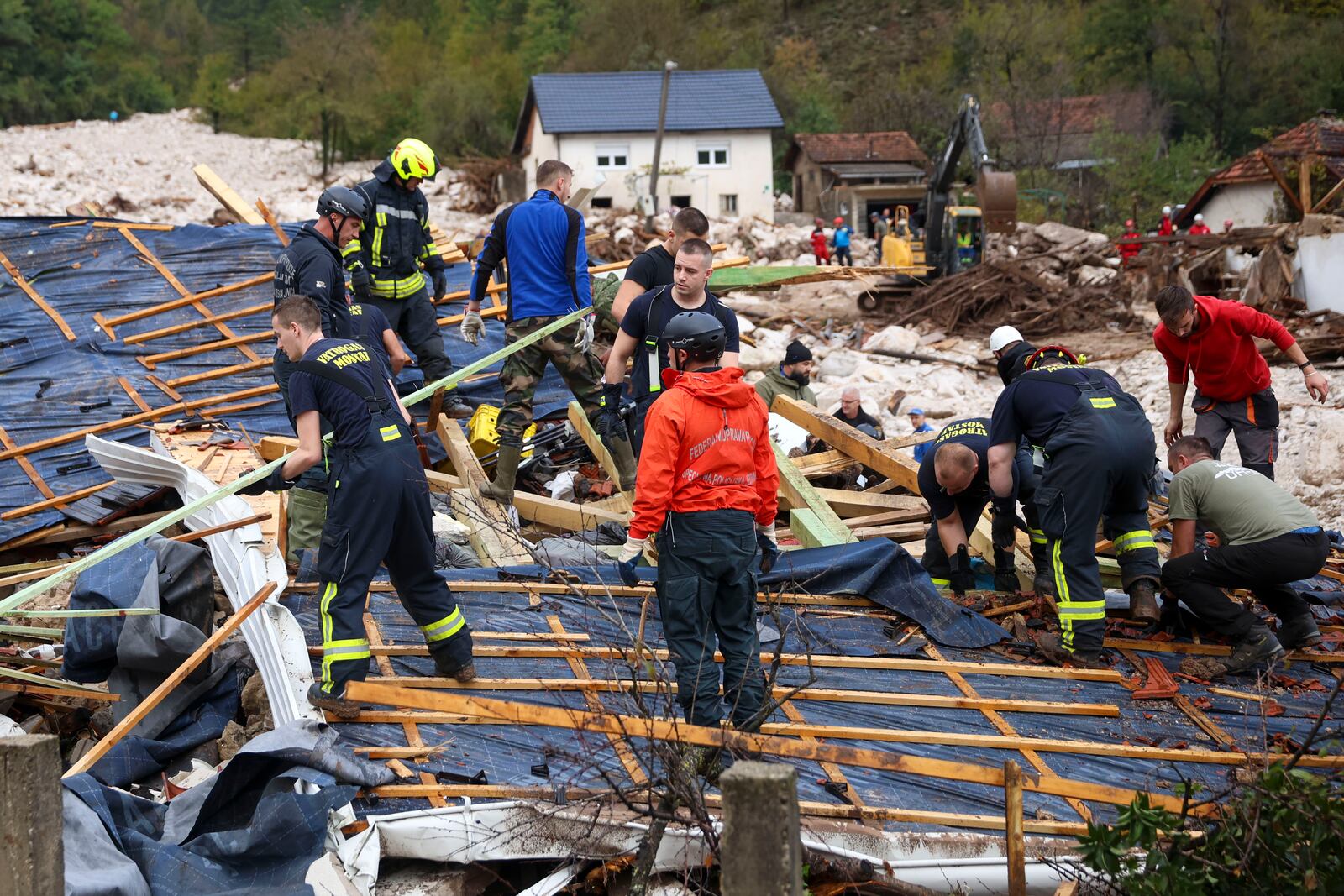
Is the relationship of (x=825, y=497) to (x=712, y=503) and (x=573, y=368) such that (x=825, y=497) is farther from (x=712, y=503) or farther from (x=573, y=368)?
(x=712, y=503)

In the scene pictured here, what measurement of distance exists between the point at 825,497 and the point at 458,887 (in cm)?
458

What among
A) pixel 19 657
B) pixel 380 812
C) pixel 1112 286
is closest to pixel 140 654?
pixel 19 657

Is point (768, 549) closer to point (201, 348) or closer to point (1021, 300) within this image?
point (201, 348)

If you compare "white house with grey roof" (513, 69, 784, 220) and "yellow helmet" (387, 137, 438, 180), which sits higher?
"white house with grey roof" (513, 69, 784, 220)

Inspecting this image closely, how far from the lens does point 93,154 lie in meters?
43.5

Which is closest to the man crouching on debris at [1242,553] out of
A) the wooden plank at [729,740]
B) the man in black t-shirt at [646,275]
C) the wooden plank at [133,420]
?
the wooden plank at [729,740]

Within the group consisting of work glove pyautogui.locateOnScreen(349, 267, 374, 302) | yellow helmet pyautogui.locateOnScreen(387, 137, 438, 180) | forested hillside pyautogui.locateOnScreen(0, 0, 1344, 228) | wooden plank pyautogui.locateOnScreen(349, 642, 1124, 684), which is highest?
forested hillside pyautogui.locateOnScreen(0, 0, 1344, 228)

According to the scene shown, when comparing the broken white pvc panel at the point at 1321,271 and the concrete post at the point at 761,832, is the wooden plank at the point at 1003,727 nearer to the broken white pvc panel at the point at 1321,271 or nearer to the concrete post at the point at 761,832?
the concrete post at the point at 761,832

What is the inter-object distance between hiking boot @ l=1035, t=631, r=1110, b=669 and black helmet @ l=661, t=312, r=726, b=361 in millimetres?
2414

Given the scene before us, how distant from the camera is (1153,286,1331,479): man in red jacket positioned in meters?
6.86

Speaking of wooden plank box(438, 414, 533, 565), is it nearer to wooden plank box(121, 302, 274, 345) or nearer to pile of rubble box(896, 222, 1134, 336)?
wooden plank box(121, 302, 274, 345)

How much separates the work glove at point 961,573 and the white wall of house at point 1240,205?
2521 cm

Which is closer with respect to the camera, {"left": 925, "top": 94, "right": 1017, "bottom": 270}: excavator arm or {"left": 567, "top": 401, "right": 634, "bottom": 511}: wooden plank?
{"left": 567, "top": 401, "right": 634, "bottom": 511}: wooden plank

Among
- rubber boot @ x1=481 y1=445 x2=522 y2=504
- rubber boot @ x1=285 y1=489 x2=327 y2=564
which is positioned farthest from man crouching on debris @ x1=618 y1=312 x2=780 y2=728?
rubber boot @ x1=481 y1=445 x2=522 y2=504
